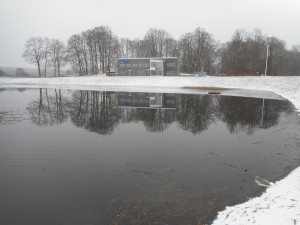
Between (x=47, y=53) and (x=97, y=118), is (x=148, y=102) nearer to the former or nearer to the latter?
(x=97, y=118)

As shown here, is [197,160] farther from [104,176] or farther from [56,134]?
[56,134]


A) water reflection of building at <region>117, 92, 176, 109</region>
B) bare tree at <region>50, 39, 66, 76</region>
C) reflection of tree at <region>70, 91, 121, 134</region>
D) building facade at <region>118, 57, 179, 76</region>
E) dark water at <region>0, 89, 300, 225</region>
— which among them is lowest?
dark water at <region>0, 89, 300, 225</region>

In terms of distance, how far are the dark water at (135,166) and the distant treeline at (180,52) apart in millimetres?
67165

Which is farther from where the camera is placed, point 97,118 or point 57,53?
point 57,53

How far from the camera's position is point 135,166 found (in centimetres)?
1197

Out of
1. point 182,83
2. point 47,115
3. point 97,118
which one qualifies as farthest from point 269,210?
→ point 182,83

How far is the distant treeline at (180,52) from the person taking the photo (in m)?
87.8

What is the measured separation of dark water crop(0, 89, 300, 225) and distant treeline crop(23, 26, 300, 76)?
2644 inches

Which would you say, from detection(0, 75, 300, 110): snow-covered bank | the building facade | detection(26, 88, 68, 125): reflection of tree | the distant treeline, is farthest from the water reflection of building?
the distant treeline

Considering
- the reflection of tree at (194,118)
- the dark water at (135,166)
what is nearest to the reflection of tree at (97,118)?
the dark water at (135,166)

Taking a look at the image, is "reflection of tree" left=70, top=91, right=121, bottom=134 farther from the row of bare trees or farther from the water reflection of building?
the row of bare trees

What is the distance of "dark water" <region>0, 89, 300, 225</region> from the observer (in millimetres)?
8398

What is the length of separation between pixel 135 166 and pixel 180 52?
97.9 m

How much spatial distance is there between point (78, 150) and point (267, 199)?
966 centimetres
